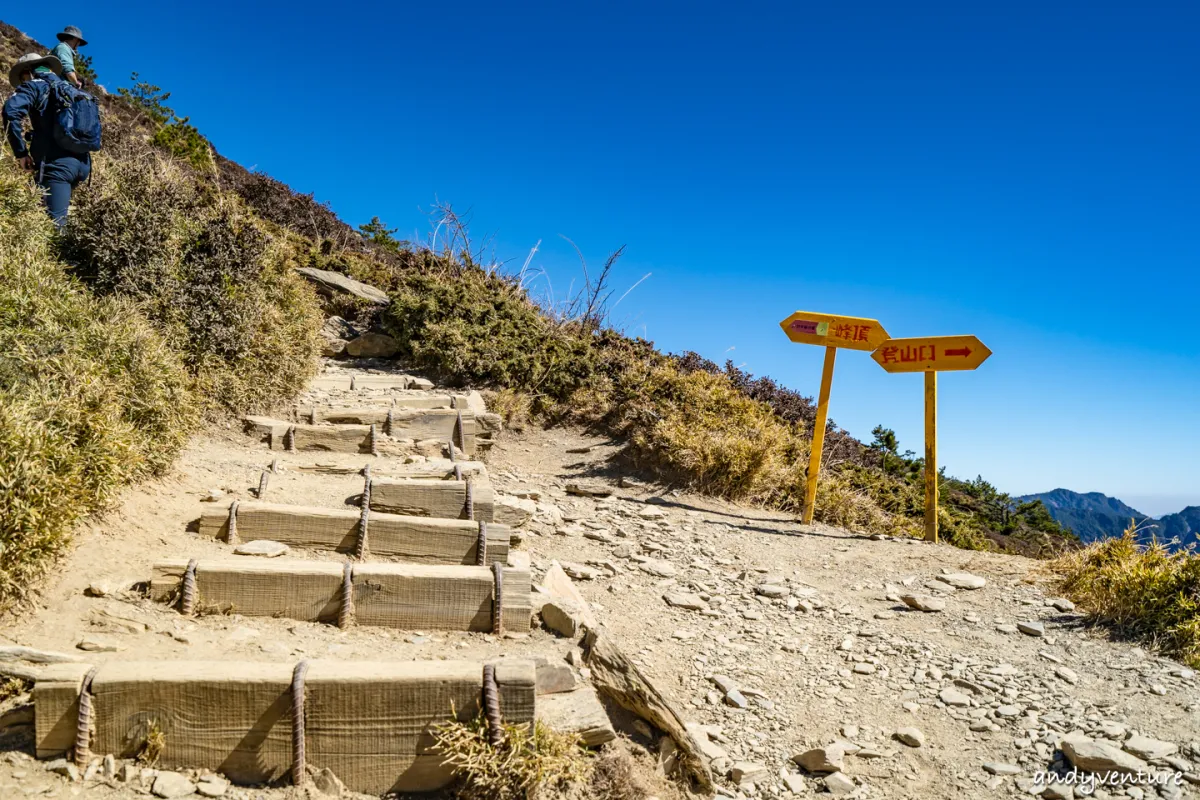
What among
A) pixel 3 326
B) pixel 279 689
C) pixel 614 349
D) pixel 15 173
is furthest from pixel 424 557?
pixel 614 349

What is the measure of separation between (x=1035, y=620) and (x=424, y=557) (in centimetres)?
444

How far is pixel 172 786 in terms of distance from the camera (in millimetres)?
2705

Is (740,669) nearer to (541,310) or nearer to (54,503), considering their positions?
(54,503)

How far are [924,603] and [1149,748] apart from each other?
1.98m

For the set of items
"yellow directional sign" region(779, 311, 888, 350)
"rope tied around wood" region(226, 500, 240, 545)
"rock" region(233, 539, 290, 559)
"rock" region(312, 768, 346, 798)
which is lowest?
"rock" region(312, 768, 346, 798)

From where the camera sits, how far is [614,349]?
1159 cm

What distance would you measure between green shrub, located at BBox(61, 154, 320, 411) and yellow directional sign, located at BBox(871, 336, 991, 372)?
20.7 ft

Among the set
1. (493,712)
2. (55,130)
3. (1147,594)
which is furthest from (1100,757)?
(55,130)

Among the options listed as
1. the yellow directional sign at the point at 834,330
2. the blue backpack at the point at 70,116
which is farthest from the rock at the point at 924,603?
the blue backpack at the point at 70,116

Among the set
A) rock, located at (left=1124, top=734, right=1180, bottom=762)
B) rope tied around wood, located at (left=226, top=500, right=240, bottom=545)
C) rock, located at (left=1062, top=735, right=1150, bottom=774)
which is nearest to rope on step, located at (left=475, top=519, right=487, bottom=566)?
rope tied around wood, located at (left=226, top=500, right=240, bottom=545)

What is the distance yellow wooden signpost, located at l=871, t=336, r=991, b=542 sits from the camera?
719 cm

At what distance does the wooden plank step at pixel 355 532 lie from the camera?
14.4 feet

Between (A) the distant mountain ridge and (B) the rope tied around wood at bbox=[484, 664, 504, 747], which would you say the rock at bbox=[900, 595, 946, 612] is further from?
(B) the rope tied around wood at bbox=[484, 664, 504, 747]

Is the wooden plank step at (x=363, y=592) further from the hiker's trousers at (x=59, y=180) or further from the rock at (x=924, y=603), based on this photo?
the hiker's trousers at (x=59, y=180)
